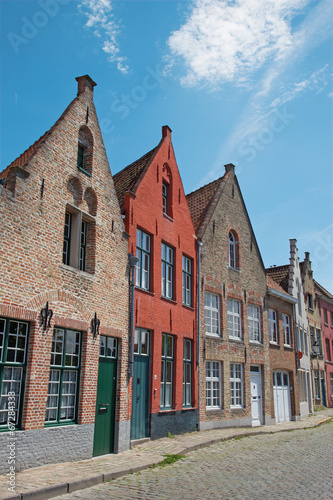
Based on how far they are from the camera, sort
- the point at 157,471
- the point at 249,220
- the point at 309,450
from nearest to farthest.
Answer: the point at 157,471, the point at 309,450, the point at 249,220

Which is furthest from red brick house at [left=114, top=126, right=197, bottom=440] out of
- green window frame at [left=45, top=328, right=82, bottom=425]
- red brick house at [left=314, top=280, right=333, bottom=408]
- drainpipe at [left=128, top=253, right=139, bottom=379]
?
red brick house at [left=314, top=280, right=333, bottom=408]

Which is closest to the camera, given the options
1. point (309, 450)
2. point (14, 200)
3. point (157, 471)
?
point (14, 200)

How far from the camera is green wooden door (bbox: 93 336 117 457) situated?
10688 millimetres

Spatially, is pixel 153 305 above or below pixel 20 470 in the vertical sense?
above

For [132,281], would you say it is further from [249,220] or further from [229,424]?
[249,220]

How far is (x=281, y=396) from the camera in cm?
2272

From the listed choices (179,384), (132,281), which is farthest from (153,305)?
(179,384)

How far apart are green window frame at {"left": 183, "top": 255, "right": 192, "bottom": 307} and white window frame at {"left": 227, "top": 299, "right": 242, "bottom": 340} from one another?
10.2ft

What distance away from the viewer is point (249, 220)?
22094 millimetres

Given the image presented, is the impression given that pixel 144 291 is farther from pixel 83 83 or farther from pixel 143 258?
pixel 83 83

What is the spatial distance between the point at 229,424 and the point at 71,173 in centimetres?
1231

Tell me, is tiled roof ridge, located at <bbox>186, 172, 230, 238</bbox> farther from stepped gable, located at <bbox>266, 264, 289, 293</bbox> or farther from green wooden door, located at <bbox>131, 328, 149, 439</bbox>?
stepped gable, located at <bbox>266, 264, 289, 293</bbox>

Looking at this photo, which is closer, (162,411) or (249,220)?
(162,411)

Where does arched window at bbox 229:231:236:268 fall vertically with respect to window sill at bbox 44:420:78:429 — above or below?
above
